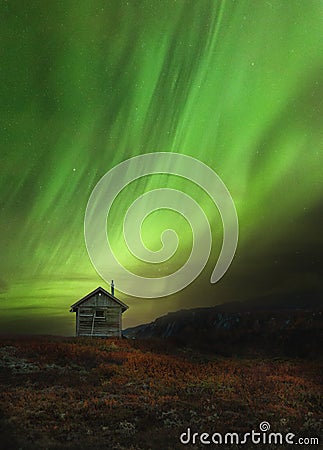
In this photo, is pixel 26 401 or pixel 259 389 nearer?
pixel 26 401

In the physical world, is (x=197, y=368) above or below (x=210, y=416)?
above

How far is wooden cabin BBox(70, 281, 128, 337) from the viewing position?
1395 inches

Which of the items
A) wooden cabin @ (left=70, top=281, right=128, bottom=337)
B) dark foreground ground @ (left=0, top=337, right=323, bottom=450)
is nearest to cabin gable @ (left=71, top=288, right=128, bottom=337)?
wooden cabin @ (left=70, top=281, right=128, bottom=337)

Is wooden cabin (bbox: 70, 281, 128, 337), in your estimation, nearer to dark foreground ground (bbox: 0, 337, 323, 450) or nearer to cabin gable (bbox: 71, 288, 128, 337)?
cabin gable (bbox: 71, 288, 128, 337)

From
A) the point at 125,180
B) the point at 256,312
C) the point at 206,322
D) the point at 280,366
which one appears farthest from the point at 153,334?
the point at 125,180

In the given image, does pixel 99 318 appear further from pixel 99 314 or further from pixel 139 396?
pixel 139 396

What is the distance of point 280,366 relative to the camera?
96.1 feet

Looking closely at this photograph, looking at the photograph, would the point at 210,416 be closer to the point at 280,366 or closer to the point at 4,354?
the point at 280,366

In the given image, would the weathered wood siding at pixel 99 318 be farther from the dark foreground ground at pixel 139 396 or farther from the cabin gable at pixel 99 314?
the dark foreground ground at pixel 139 396

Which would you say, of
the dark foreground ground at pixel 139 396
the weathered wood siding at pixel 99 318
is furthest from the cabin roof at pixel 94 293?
the dark foreground ground at pixel 139 396

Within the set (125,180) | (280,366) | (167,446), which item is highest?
(125,180)

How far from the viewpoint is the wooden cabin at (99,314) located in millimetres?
35438

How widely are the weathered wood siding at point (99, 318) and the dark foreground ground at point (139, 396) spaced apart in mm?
3779

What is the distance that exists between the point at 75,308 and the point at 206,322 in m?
11.2
